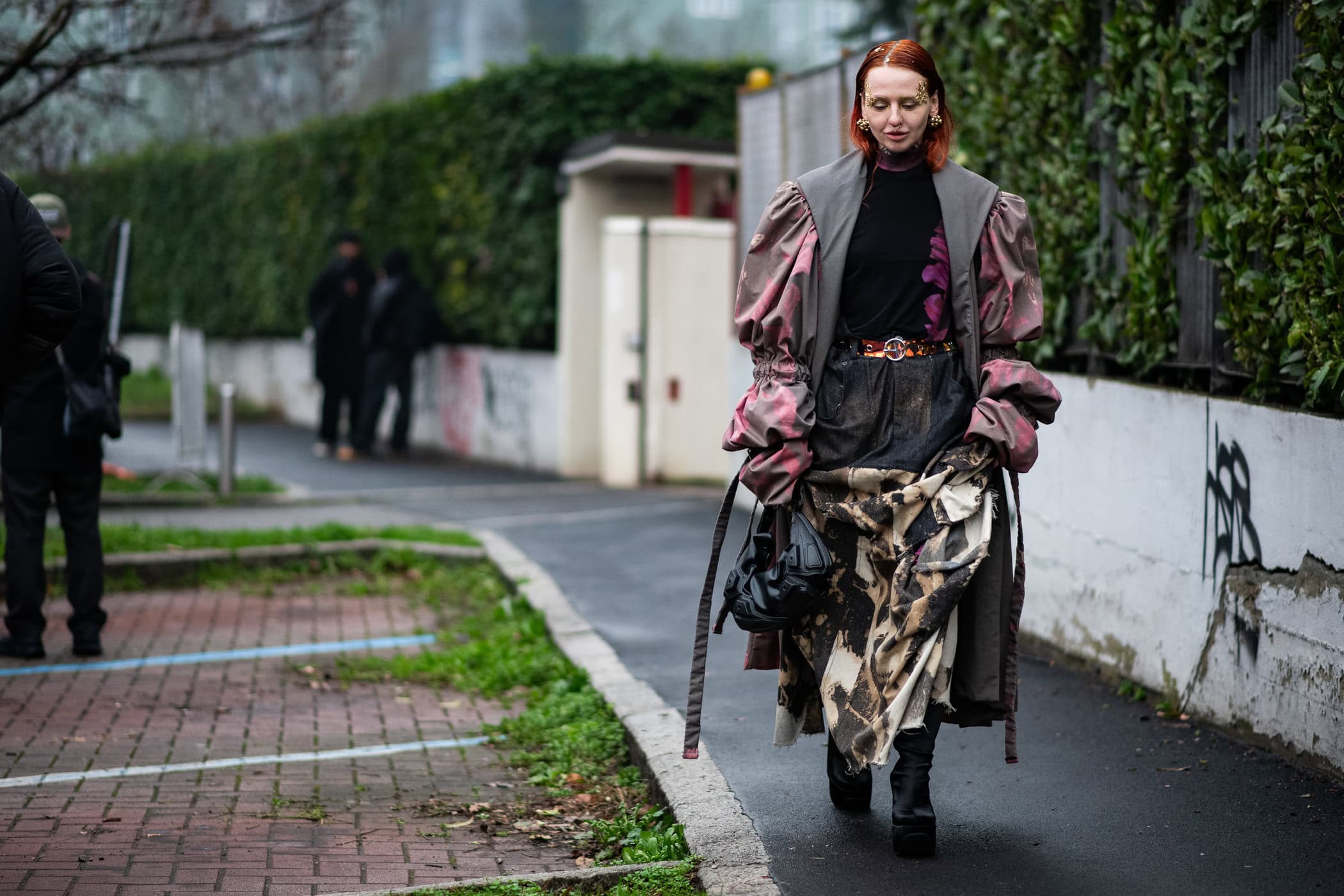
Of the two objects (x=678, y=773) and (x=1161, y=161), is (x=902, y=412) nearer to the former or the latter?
(x=678, y=773)

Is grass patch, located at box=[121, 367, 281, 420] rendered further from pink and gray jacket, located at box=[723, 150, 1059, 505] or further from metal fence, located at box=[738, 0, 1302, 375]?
pink and gray jacket, located at box=[723, 150, 1059, 505]

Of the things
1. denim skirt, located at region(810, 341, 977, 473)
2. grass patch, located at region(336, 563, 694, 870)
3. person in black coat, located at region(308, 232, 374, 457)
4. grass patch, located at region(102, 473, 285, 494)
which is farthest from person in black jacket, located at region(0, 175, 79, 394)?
person in black coat, located at region(308, 232, 374, 457)

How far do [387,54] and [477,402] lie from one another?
1216 inches

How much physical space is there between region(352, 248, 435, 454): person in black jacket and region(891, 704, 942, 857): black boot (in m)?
13.1

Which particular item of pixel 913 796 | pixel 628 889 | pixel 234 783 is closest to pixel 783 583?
pixel 913 796

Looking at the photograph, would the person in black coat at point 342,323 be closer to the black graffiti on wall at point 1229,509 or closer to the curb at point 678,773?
the curb at point 678,773

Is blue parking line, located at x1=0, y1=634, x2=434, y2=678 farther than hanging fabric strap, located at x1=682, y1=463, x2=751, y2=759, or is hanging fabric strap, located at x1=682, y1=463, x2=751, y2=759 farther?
blue parking line, located at x1=0, y1=634, x2=434, y2=678

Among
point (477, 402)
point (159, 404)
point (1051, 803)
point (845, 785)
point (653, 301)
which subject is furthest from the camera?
point (159, 404)

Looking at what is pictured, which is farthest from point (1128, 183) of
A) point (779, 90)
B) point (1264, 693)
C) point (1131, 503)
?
point (779, 90)

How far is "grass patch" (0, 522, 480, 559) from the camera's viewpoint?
9.50 metres

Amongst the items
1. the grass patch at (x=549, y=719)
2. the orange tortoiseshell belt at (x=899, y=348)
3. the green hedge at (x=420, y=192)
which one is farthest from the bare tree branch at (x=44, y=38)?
the orange tortoiseshell belt at (x=899, y=348)

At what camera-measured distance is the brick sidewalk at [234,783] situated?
13.9 feet

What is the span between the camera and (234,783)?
16.8ft

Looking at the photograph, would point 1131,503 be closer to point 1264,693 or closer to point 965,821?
point 1264,693
